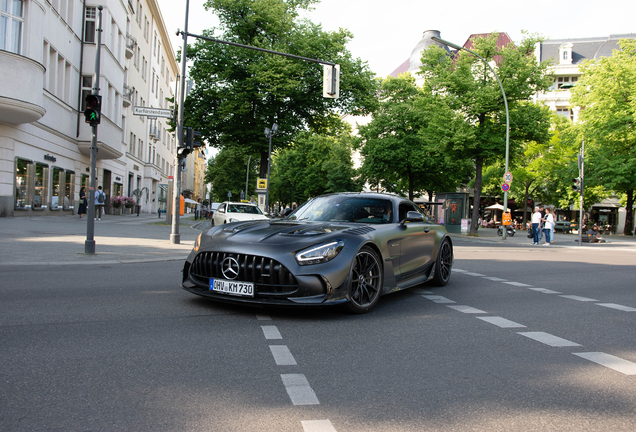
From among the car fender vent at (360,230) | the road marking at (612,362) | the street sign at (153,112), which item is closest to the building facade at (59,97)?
the street sign at (153,112)

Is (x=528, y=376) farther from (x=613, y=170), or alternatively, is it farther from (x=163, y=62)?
(x=163, y=62)

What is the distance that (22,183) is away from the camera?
74.6 feet

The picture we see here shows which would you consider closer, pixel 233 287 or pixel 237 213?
pixel 233 287

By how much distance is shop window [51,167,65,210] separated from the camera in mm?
26188

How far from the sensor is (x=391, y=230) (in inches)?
267

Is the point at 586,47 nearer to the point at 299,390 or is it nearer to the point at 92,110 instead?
Answer: the point at 92,110

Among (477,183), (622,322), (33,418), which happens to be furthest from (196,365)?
(477,183)

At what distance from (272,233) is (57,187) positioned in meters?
24.5

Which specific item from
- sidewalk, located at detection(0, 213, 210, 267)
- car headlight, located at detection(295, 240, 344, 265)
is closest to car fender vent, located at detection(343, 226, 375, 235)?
car headlight, located at detection(295, 240, 344, 265)

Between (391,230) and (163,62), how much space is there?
60922mm

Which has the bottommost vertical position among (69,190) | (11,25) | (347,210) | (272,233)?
(272,233)

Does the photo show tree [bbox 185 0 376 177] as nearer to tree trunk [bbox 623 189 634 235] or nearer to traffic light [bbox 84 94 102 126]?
traffic light [bbox 84 94 102 126]

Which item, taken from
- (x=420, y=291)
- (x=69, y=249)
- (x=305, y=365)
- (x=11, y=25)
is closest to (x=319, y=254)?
(x=305, y=365)

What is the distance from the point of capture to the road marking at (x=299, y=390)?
3211 millimetres
